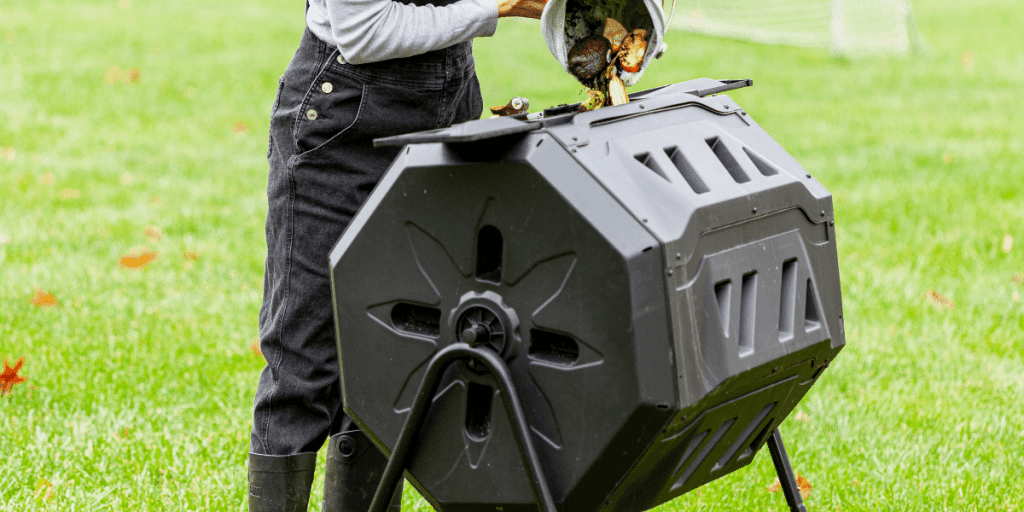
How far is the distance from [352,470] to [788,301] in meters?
1.06

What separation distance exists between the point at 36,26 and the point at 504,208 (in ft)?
28.4

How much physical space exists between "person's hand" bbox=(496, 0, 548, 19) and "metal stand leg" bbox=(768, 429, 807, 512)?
976 mm

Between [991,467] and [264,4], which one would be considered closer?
[991,467]

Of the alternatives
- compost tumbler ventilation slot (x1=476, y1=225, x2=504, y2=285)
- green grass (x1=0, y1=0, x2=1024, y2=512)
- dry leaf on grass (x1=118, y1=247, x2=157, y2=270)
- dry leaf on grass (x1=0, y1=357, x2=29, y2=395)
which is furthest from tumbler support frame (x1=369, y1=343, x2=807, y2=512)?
dry leaf on grass (x1=118, y1=247, x2=157, y2=270)

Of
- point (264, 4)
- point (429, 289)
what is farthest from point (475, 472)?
point (264, 4)

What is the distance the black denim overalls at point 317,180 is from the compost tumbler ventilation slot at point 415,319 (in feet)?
1.32

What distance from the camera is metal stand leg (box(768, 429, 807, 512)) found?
2.13 m

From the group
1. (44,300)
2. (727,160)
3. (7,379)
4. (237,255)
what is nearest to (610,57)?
(727,160)

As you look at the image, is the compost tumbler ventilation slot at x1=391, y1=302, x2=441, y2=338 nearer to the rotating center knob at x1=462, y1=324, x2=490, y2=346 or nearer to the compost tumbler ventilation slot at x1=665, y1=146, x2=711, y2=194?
the rotating center knob at x1=462, y1=324, x2=490, y2=346

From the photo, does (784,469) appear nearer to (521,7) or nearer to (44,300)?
(521,7)

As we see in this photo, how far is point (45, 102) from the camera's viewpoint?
291 inches

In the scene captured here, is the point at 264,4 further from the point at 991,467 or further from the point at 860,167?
the point at 991,467

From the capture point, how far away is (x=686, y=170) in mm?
1773

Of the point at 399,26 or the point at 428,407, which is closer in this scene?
the point at 428,407
